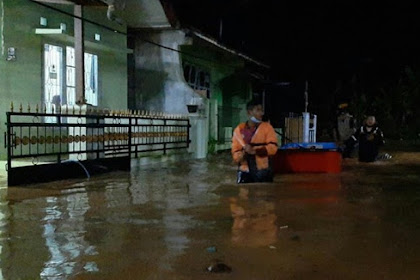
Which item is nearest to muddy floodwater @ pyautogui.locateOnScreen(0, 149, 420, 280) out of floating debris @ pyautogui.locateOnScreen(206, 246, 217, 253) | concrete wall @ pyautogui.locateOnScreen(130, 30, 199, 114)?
floating debris @ pyautogui.locateOnScreen(206, 246, 217, 253)

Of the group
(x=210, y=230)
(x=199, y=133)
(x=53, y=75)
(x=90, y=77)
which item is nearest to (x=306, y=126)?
(x=199, y=133)

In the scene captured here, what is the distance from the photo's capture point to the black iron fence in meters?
10.8

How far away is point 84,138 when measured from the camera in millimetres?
12414

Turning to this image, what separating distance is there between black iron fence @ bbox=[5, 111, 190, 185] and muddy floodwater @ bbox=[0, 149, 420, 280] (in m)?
0.87

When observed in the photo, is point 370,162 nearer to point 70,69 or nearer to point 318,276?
point 70,69

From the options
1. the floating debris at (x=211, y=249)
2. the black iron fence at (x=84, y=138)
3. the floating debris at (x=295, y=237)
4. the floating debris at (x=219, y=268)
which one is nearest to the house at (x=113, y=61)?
the black iron fence at (x=84, y=138)

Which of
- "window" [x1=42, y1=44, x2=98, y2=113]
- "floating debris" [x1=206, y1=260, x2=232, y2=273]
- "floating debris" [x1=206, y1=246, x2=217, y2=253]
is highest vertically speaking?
"window" [x1=42, y1=44, x2=98, y2=113]

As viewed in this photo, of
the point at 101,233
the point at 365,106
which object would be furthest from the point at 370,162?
the point at 365,106

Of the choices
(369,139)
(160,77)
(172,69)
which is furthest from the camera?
(160,77)

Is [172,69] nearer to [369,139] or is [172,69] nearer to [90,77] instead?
[90,77]

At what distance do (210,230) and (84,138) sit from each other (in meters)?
6.56

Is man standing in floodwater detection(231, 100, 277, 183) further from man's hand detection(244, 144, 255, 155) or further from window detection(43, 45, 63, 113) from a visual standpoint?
window detection(43, 45, 63, 113)

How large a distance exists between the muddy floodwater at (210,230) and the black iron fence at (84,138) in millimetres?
871

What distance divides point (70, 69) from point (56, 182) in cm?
540
